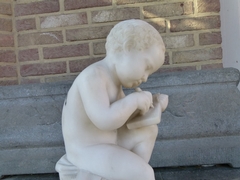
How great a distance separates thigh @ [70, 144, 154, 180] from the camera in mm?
951

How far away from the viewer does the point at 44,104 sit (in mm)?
1738

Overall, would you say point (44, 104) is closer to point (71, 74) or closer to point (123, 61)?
point (71, 74)

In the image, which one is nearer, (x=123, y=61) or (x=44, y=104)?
(x=123, y=61)

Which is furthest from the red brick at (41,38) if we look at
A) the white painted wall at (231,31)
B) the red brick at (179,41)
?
the white painted wall at (231,31)

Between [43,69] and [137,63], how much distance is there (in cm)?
113

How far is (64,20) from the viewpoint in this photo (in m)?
1.85

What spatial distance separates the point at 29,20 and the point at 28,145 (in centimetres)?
92

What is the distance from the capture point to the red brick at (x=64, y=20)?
1836 millimetres

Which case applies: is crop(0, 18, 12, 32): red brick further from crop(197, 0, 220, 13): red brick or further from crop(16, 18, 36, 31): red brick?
crop(197, 0, 220, 13): red brick

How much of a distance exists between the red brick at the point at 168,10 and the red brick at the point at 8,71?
1073 mm

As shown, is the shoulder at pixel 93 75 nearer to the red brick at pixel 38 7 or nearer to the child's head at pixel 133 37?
the child's head at pixel 133 37

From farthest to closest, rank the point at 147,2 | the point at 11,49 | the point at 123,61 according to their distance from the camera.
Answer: the point at 11,49, the point at 147,2, the point at 123,61

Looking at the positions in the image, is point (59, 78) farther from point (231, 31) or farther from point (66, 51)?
point (231, 31)

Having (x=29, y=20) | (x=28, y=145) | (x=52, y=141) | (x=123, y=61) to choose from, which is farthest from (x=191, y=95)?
(x=29, y=20)
